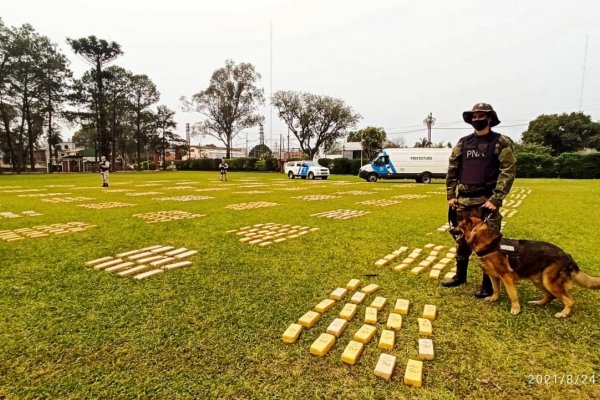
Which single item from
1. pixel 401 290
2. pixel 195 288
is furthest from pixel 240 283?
pixel 401 290

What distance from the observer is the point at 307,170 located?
30219mm

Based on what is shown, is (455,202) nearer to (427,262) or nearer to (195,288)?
(427,262)

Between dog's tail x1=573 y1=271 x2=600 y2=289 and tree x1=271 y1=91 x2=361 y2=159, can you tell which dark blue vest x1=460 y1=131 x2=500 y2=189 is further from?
tree x1=271 y1=91 x2=361 y2=159

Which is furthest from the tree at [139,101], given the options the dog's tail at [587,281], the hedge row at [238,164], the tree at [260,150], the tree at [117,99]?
the dog's tail at [587,281]

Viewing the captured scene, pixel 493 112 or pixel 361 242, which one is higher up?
pixel 493 112

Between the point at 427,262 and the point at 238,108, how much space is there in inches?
1883

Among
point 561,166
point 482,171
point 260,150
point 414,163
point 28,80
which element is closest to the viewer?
point 482,171

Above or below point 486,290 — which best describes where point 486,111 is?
above

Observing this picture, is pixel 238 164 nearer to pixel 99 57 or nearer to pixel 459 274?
pixel 99 57

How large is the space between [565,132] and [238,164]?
47.8 metres

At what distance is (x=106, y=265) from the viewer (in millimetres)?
4344

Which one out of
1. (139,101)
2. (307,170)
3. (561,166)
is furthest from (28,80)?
(561,166)
